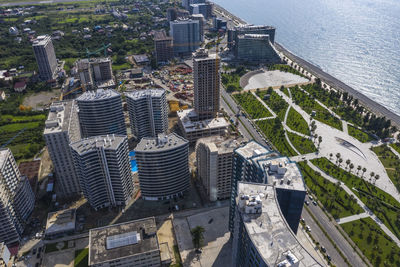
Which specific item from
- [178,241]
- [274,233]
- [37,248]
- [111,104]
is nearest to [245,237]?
[274,233]

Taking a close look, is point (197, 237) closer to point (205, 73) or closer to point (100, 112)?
point (100, 112)

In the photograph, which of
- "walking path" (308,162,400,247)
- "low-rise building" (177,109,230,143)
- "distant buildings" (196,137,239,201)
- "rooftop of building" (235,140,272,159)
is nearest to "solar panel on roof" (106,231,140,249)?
"distant buildings" (196,137,239,201)

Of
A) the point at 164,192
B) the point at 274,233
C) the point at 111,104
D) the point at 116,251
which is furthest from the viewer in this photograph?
the point at 111,104

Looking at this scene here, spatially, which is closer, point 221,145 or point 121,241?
point 121,241

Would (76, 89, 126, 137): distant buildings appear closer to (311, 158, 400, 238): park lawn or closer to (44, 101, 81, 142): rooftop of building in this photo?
(44, 101, 81, 142): rooftop of building

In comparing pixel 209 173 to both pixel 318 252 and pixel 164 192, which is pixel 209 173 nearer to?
pixel 164 192

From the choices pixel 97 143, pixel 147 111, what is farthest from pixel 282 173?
pixel 147 111

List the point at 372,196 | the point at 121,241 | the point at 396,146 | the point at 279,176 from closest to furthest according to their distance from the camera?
the point at 279,176, the point at 121,241, the point at 372,196, the point at 396,146
